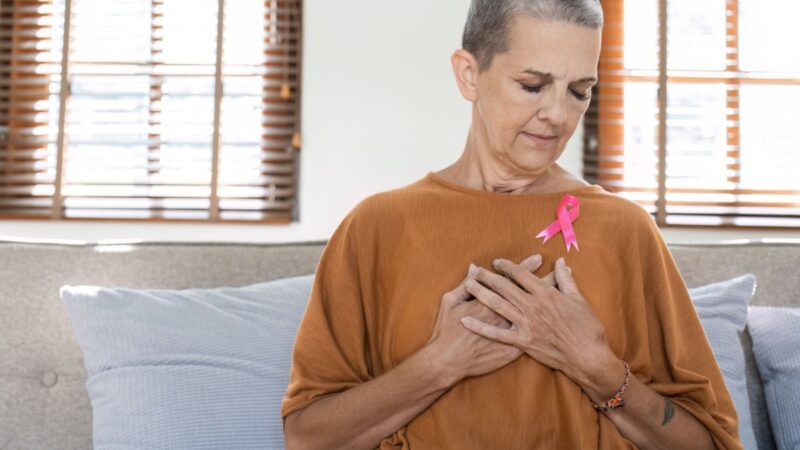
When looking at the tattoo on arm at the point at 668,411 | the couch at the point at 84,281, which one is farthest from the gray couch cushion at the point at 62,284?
the tattoo on arm at the point at 668,411

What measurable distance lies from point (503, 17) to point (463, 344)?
47cm

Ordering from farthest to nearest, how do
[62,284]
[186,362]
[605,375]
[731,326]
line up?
1. [62,284]
2. [731,326]
3. [186,362]
4. [605,375]

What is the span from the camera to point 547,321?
1.26 meters

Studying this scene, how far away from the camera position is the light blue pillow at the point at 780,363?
1751 millimetres

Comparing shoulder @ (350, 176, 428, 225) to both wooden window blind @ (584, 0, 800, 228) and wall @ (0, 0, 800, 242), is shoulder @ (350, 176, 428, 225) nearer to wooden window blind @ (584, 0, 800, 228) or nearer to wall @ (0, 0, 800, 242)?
wall @ (0, 0, 800, 242)

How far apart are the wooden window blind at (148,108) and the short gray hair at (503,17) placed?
2343mm

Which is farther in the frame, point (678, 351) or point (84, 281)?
point (84, 281)

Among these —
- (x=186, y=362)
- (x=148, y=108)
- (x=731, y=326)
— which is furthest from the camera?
(x=148, y=108)

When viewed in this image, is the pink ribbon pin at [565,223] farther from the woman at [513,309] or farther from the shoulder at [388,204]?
the shoulder at [388,204]

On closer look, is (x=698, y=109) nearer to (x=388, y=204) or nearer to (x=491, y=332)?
(x=388, y=204)

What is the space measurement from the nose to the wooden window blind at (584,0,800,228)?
2356 millimetres

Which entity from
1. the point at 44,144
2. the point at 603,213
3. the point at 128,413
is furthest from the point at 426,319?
the point at 44,144

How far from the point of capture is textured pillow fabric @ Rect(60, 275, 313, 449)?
1614mm

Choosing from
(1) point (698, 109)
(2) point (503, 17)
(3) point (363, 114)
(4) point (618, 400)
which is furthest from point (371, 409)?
(1) point (698, 109)
